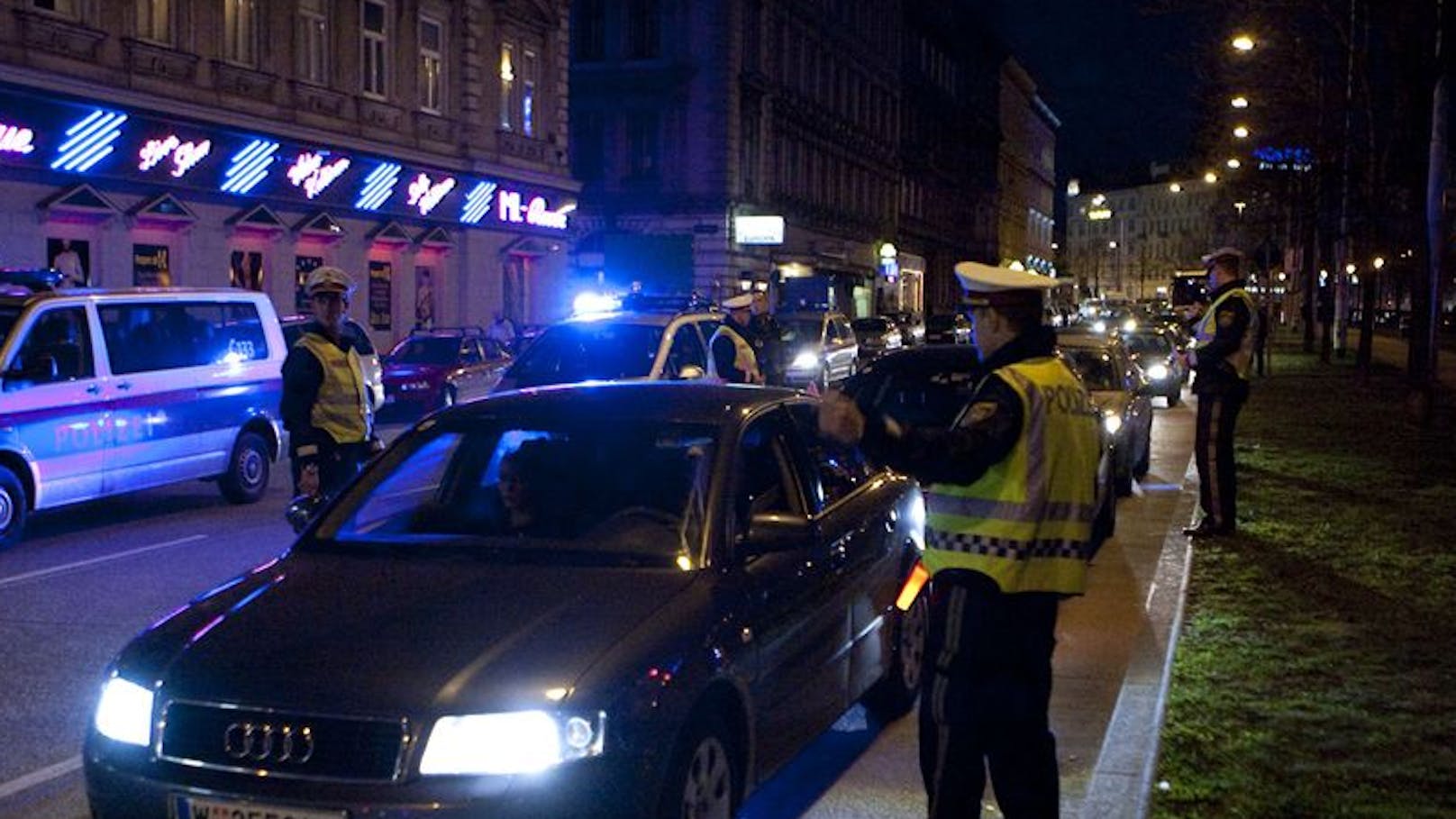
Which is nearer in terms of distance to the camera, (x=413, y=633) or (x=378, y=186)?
(x=413, y=633)

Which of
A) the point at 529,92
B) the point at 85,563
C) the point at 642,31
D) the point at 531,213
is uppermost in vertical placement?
the point at 642,31

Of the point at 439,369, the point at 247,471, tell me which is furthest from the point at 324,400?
the point at 439,369

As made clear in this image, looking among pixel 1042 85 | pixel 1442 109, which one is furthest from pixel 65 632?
pixel 1042 85

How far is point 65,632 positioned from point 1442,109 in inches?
695

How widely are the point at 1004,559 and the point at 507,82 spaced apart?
36.3 m

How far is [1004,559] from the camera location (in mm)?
4203

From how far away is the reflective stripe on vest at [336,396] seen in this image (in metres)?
8.81

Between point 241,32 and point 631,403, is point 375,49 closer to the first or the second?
point 241,32

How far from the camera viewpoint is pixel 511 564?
506 cm

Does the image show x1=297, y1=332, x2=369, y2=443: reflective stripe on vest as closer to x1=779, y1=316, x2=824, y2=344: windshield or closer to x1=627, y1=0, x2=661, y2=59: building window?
x1=779, y1=316, x2=824, y2=344: windshield

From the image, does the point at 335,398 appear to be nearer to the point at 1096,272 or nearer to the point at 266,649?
the point at 266,649

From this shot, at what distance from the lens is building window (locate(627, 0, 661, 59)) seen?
5234cm

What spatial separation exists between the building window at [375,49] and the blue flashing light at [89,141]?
8092mm

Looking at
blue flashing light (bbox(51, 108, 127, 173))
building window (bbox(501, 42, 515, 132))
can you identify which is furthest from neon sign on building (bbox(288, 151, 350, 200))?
building window (bbox(501, 42, 515, 132))
